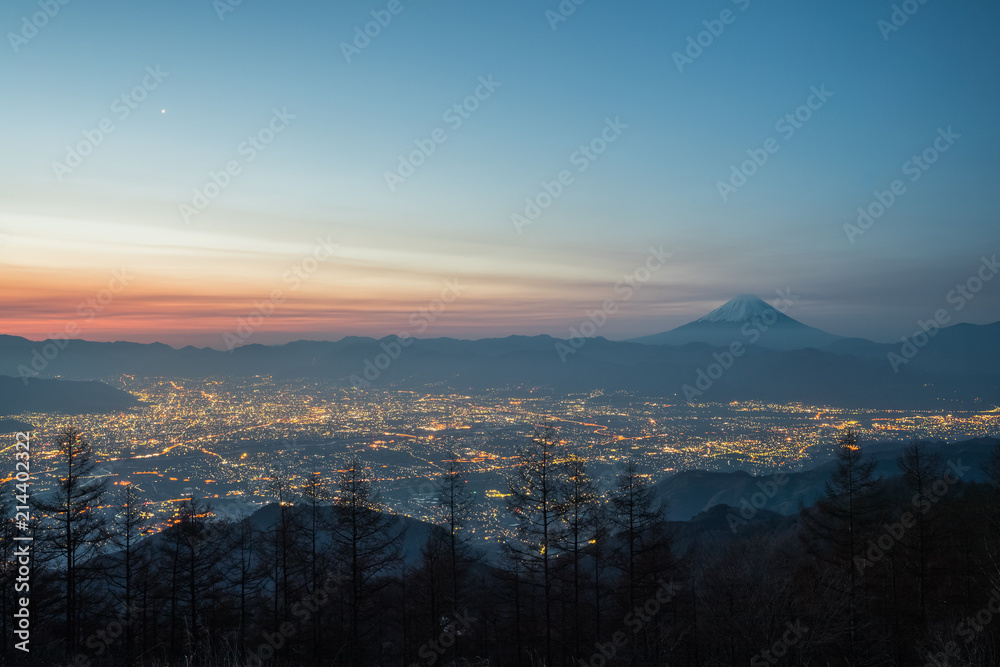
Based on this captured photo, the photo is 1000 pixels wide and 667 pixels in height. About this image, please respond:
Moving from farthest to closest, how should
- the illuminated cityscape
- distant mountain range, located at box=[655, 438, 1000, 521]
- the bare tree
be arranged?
distant mountain range, located at box=[655, 438, 1000, 521]
the illuminated cityscape
the bare tree

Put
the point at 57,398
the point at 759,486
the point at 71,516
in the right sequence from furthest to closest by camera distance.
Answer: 1. the point at 57,398
2. the point at 759,486
3. the point at 71,516

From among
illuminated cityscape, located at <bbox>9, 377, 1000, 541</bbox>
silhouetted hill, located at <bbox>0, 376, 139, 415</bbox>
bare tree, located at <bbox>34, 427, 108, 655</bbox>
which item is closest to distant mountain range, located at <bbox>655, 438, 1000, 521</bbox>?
illuminated cityscape, located at <bbox>9, 377, 1000, 541</bbox>

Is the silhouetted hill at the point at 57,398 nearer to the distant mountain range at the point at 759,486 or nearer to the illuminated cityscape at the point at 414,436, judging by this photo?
the illuminated cityscape at the point at 414,436

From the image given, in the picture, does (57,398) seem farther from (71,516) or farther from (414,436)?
(71,516)

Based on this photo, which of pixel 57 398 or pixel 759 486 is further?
pixel 57 398

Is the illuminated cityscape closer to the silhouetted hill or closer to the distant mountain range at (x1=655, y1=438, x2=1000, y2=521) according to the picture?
the distant mountain range at (x1=655, y1=438, x2=1000, y2=521)

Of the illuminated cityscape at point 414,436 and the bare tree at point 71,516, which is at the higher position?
the bare tree at point 71,516

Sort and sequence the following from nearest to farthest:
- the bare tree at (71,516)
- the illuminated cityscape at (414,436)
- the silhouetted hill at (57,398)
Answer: the bare tree at (71,516) < the illuminated cityscape at (414,436) < the silhouetted hill at (57,398)

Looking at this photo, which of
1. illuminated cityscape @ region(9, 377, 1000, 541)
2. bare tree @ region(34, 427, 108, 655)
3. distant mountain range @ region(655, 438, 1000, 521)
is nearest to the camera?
bare tree @ region(34, 427, 108, 655)

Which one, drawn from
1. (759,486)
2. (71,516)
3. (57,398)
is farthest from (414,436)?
(57,398)

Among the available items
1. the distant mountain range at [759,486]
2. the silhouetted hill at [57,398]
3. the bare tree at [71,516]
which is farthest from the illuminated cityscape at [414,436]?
the silhouetted hill at [57,398]

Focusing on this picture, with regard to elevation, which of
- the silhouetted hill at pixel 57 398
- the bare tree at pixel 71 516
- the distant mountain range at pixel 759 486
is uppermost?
the bare tree at pixel 71 516
